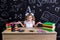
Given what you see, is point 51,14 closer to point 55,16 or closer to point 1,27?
point 55,16

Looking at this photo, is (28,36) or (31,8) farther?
(31,8)

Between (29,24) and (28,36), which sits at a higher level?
(29,24)

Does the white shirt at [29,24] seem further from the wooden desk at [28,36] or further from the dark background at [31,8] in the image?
the wooden desk at [28,36]

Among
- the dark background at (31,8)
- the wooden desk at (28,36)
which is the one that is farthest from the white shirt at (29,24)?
the wooden desk at (28,36)

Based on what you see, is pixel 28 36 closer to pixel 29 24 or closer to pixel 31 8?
pixel 29 24

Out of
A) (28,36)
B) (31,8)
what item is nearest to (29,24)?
(31,8)

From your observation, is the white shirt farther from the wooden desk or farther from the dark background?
the wooden desk

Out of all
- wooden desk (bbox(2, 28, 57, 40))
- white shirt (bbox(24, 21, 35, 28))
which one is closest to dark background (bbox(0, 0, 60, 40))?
white shirt (bbox(24, 21, 35, 28))

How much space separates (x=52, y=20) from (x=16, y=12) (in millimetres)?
800

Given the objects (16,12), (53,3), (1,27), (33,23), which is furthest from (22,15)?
(53,3)

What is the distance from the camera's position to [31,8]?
2537 mm

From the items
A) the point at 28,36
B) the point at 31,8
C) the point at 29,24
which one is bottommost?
the point at 28,36

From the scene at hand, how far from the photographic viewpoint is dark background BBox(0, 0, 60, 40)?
8.28ft

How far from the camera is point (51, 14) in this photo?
256 cm
